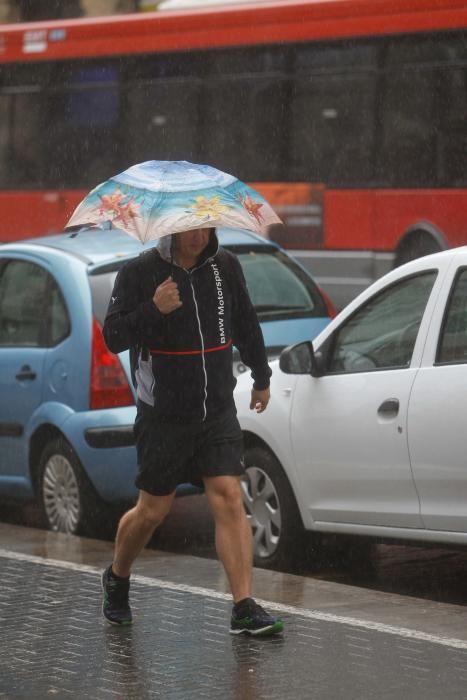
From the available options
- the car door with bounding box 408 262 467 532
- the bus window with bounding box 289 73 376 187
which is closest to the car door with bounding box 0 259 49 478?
the car door with bounding box 408 262 467 532

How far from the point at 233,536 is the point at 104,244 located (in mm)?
3822

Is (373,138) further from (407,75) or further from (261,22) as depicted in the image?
(261,22)

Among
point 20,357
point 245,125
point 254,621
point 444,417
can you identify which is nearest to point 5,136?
point 245,125

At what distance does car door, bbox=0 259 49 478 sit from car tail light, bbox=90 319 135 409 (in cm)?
49

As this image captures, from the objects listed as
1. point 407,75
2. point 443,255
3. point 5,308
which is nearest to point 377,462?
point 443,255

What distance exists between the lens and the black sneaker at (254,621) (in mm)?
6727

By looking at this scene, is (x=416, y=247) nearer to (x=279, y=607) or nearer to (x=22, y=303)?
(x=22, y=303)

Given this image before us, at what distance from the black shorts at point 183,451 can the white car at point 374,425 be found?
1.12 meters

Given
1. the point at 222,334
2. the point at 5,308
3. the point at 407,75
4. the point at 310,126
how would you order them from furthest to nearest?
1. the point at 310,126
2. the point at 407,75
3. the point at 5,308
4. the point at 222,334

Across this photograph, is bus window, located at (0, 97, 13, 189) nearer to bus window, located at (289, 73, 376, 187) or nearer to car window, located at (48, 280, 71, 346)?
bus window, located at (289, 73, 376, 187)

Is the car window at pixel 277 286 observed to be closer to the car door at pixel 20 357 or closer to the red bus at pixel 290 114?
the car door at pixel 20 357

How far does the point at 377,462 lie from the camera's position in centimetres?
805

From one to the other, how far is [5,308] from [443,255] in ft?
11.1

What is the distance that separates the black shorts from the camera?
22.6ft
